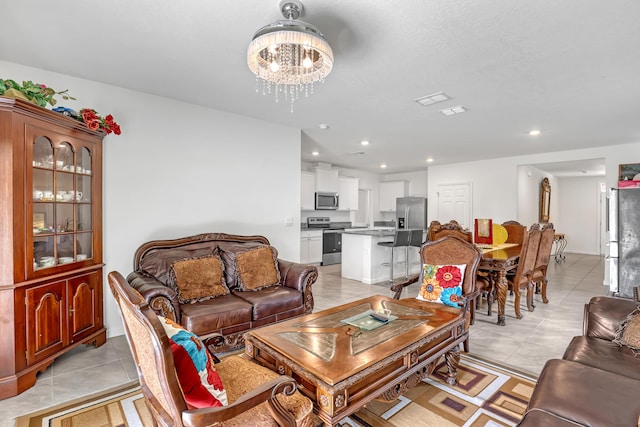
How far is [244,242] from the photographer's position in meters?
3.78

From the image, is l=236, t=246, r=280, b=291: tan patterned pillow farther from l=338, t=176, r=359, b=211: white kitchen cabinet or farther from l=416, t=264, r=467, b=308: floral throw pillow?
l=338, t=176, r=359, b=211: white kitchen cabinet

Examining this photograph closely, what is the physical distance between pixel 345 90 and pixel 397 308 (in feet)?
7.10

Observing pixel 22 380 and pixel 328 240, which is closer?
pixel 22 380

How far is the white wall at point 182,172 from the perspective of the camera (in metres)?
3.14

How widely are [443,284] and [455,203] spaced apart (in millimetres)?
5434

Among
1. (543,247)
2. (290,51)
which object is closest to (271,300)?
(290,51)

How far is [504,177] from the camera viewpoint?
22.4ft

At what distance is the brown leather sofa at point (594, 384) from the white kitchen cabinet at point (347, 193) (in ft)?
20.6

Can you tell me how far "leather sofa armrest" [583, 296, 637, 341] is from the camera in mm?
1960

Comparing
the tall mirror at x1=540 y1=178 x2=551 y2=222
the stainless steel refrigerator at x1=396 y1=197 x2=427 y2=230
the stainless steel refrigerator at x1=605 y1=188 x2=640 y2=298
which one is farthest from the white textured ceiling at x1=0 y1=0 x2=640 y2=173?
the stainless steel refrigerator at x1=396 y1=197 x2=427 y2=230

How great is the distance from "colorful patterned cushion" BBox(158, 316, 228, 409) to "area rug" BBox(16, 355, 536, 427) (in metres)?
0.98

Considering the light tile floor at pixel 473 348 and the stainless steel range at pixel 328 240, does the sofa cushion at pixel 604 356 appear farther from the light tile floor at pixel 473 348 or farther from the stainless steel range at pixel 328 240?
the stainless steel range at pixel 328 240

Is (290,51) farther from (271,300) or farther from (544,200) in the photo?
(544,200)

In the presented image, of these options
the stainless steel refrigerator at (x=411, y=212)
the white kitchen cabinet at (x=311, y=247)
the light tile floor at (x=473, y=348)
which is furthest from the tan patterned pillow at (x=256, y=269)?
the stainless steel refrigerator at (x=411, y=212)
